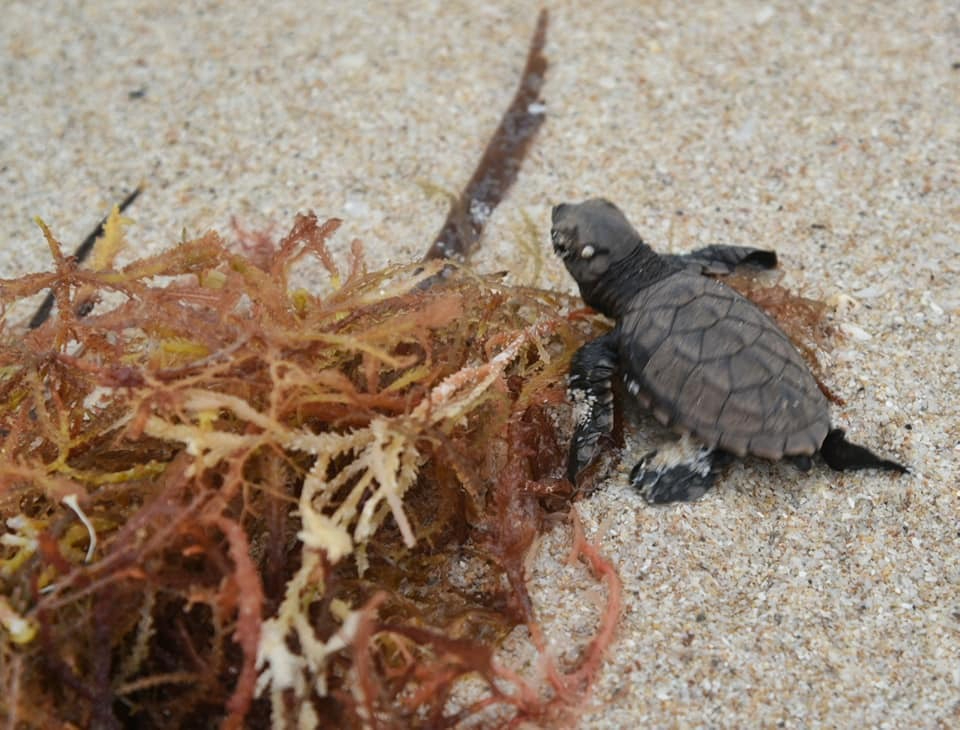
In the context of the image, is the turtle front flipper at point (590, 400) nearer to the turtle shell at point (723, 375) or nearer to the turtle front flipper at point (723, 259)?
the turtle shell at point (723, 375)

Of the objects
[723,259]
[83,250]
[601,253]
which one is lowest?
[723,259]

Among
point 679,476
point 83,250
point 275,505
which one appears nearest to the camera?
point 275,505

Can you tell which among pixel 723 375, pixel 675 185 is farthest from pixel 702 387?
pixel 675 185

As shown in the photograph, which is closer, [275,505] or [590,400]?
[275,505]

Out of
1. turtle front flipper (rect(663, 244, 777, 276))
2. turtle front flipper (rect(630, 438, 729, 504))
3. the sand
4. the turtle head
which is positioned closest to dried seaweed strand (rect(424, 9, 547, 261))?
the sand

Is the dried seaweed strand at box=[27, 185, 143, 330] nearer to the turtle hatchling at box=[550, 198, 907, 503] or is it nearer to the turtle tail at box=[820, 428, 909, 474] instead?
the turtle hatchling at box=[550, 198, 907, 503]

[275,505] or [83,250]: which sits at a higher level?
[83,250]

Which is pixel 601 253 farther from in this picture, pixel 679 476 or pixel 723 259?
pixel 679 476
